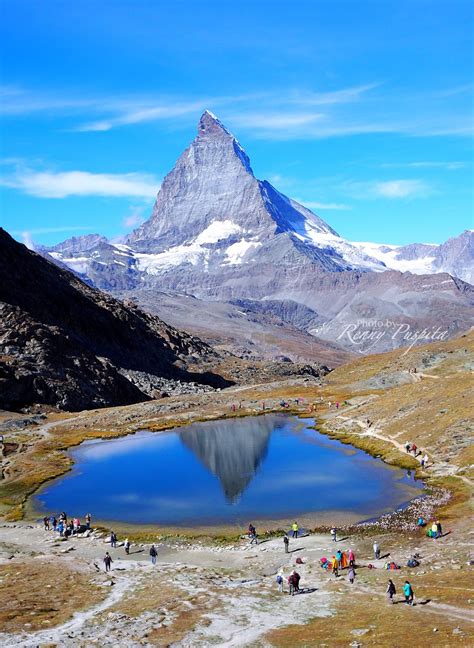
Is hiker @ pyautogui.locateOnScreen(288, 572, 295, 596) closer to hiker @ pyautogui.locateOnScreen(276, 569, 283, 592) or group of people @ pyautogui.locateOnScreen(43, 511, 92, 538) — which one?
hiker @ pyautogui.locateOnScreen(276, 569, 283, 592)

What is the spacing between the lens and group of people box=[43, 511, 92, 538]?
72.2 meters

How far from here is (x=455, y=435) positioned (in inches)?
3954

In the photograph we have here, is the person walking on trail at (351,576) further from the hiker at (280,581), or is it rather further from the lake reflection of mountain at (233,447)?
the lake reflection of mountain at (233,447)

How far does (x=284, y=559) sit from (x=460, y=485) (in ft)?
104

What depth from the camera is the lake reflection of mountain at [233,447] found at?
325 feet

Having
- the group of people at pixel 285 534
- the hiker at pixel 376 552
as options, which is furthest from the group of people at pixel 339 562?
the group of people at pixel 285 534

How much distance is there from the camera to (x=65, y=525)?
73.0 m

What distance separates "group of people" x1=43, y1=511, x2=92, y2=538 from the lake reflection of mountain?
20063 mm

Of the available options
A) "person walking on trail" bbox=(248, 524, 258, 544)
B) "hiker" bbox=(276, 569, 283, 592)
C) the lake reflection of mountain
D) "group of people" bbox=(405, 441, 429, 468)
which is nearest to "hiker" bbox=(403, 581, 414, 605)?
"hiker" bbox=(276, 569, 283, 592)

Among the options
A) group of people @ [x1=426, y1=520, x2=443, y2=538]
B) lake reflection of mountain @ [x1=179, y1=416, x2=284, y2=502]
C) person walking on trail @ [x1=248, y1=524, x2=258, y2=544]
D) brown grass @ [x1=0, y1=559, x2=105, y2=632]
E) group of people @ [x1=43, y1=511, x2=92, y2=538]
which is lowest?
brown grass @ [x1=0, y1=559, x2=105, y2=632]

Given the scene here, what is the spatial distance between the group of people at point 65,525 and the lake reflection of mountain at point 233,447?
20.1 metres

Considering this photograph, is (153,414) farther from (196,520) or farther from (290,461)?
(196,520)

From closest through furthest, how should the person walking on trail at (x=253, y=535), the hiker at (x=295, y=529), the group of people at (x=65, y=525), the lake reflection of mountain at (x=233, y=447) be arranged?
the person walking on trail at (x=253, y=535) < the hiker at (x=295, y=529) < the group of people at (x=65, y=525) < the lake reflection of mountain at (x=233, y=447)

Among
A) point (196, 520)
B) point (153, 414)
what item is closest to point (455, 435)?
point (196, 520)
